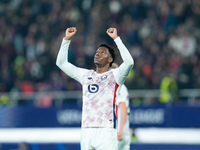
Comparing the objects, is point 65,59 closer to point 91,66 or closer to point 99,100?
point 99,100

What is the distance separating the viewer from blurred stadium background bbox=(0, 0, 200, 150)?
1598cm

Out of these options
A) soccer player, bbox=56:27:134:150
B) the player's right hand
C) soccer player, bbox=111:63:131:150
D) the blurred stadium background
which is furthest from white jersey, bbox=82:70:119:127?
the blurred stadium background

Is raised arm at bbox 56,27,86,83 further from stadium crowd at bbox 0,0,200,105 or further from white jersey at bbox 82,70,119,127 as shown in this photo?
stadium crowd at bbox 0,0,200,105

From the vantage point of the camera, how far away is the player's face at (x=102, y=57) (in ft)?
27.2

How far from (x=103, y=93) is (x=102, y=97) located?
0.20 ft

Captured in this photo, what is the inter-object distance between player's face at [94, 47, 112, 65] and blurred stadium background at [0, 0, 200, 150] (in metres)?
5.37

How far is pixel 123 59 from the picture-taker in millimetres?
7926

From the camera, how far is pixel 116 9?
2103cm

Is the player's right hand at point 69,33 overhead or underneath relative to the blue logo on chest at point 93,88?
overhead

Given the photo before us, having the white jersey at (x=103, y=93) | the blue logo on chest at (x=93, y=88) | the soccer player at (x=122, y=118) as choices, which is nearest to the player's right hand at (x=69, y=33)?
the white jersey at (x=103, y=93)

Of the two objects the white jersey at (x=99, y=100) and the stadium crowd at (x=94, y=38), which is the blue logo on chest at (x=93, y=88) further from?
the stadium crowd at (x=94, y=38)

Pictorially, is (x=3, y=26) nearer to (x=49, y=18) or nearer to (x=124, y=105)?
(x=49, y=18)

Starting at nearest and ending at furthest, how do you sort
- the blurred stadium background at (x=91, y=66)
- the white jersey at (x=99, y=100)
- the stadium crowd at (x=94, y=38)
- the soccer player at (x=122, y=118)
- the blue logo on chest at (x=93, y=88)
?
the white jersey at (x=99, y=100)
the blue logo on chest at (x=93, y=88)
the soccer player at (x=122, y=118)
the blurred stadium background at (x=91, y=66)
the stadium crowd at (x=94, y=38)

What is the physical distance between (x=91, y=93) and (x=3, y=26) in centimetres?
1520
